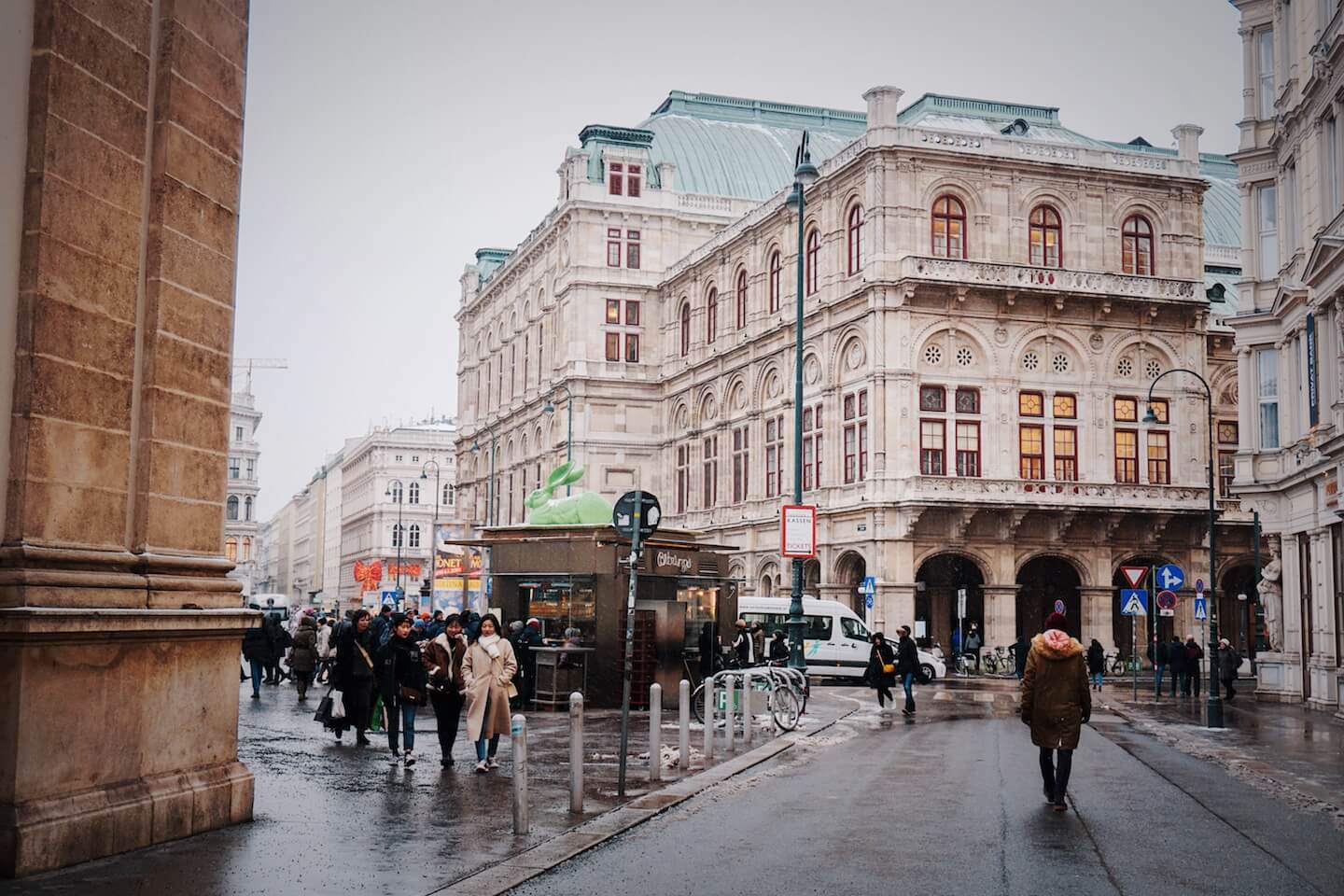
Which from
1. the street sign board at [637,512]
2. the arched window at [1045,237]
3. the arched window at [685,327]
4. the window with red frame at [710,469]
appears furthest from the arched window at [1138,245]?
the street sign board at [637,512]

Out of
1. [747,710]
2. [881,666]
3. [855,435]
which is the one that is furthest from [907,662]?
[855,435]

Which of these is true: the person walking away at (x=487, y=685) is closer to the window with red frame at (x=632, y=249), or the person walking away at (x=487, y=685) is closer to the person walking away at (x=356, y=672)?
the person walking away at (x=356, y=672)

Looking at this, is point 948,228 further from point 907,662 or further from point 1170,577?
point 907,662

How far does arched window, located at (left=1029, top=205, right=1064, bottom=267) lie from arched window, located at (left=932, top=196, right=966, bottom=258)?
2.71 meters

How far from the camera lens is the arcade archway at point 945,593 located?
53.1m

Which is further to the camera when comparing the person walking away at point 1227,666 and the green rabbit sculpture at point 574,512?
the person walking away at point 1227,666

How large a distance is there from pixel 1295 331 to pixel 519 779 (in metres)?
26.0

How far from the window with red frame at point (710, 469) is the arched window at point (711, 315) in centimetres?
442

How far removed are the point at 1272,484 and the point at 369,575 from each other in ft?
173

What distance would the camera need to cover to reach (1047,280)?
2023 inches

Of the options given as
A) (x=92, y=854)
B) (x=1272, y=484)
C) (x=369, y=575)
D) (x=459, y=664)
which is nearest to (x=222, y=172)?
(x=92, y=854)

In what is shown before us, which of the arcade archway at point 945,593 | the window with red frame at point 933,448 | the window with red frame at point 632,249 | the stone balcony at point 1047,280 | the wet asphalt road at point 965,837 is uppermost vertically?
the window with red frame at point 632,249

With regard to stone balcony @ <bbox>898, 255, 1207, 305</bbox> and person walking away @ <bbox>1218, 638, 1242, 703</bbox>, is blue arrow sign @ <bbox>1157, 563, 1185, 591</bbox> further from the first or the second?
stone balcony @ <bbox>898, 255, 1207, 305</bbox>

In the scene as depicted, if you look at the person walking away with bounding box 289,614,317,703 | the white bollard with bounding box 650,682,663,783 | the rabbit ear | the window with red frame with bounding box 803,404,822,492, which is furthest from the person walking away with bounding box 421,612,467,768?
the window with red frame with bounding box 803,404,822,492
